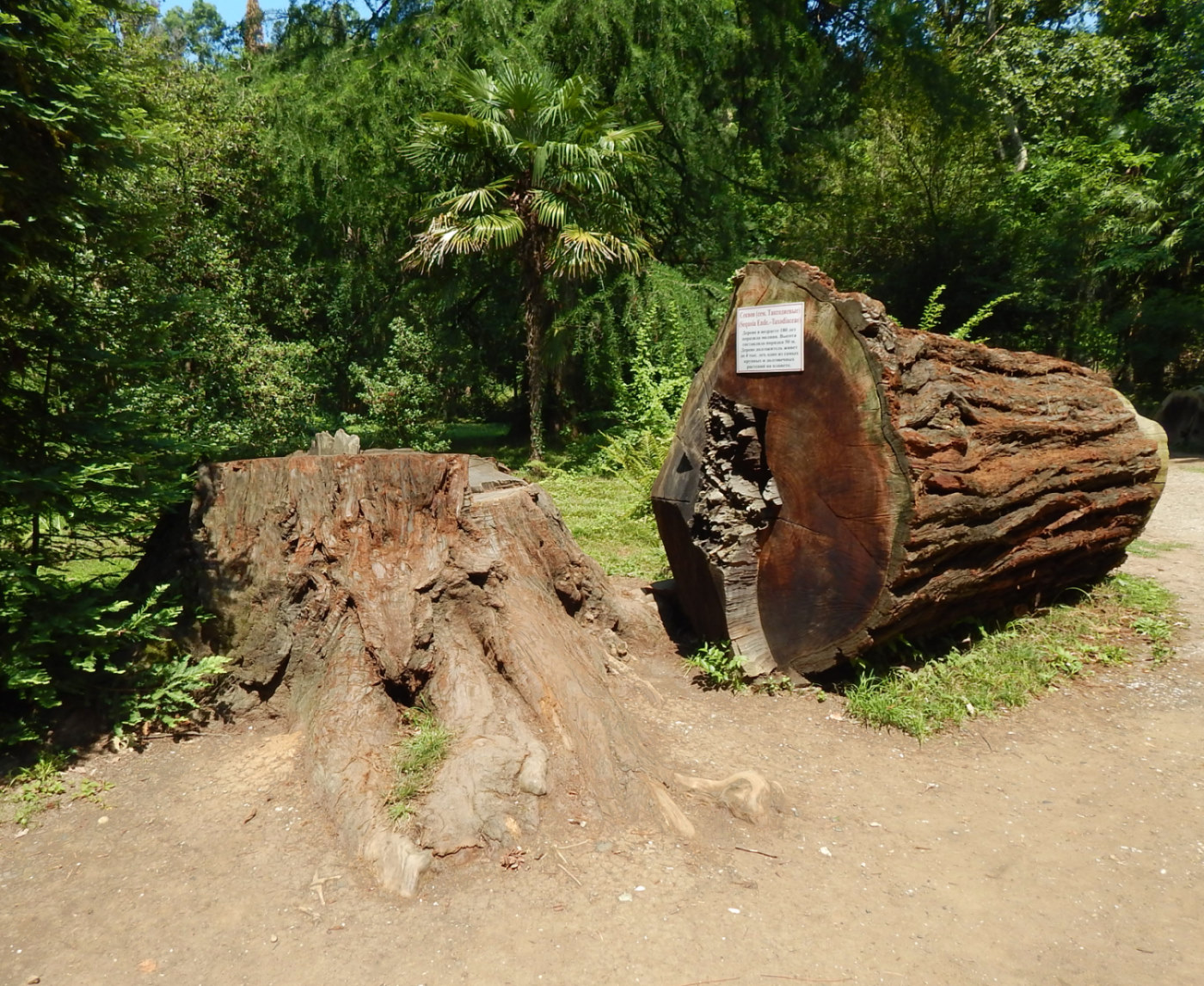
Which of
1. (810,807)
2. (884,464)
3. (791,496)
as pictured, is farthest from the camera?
(791,496)

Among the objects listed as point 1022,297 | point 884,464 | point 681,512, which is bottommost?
point 681,512

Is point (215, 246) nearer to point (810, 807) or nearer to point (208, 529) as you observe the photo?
point (208, 529)

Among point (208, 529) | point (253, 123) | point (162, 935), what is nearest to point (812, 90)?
point (253, 123)

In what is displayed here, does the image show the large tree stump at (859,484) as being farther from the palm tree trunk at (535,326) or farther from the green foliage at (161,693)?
the palm tree trunk at (535,326)

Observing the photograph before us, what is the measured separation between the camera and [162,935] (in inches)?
109

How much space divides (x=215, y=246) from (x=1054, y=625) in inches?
389

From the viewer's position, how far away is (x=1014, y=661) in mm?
4848

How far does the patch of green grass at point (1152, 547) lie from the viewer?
23.5ft

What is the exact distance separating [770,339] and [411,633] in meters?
2.20

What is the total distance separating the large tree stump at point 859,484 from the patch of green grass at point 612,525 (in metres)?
1.39

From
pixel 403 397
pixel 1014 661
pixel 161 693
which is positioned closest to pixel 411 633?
pixel 161 693

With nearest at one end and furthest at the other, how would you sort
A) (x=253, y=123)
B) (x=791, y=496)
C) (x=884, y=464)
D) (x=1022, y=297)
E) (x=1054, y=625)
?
(x=884, y=464) < (x=791, y=496) < (x=1054, y=625) < (x=253, y=123) < (x=1022, y=297)

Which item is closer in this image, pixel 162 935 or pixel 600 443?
pixel 162 935

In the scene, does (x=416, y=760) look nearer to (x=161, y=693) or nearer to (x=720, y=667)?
(x=161, y=693)
